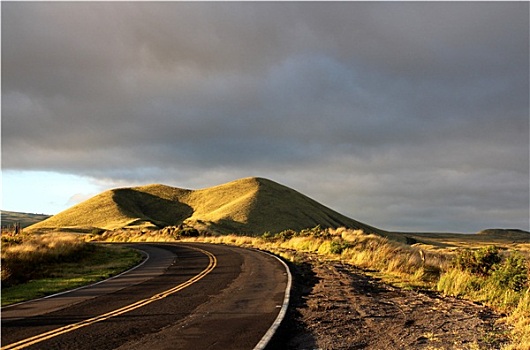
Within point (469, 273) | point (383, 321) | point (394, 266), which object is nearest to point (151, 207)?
point (394, 266)

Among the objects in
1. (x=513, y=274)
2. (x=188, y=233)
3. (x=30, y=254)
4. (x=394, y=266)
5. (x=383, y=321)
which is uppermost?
(x=188, y=233)

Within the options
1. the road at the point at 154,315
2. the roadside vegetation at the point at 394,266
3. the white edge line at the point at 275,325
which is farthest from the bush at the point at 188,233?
the white edge line at the point at 275,325

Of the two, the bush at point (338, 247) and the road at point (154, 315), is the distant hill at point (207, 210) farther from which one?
the road at point (154, 315)

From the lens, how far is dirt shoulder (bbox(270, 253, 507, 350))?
787 centimetres

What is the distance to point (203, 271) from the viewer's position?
19641mm

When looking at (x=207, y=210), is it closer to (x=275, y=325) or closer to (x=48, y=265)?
(x=48, y=265)

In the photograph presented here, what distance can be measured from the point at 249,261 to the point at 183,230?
3835 cm

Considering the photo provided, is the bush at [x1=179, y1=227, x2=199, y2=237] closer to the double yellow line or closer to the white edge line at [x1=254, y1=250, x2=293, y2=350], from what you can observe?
the double yellow line

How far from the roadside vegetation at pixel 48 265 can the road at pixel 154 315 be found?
63.1 inches

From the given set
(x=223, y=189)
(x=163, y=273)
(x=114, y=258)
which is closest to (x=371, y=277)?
(x=163, y=273)

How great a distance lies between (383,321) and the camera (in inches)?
377

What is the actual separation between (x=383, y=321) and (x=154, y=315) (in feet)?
17.8

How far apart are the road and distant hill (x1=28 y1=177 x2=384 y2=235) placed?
65.7 m

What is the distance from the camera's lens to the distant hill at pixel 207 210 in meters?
91.9
